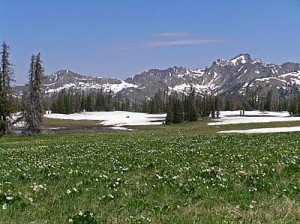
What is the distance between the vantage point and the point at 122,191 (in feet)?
39.2

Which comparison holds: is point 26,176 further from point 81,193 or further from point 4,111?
point 4,111

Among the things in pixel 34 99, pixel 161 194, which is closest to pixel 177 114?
pixel 34 99

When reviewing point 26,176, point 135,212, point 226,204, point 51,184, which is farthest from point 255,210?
point 26,176

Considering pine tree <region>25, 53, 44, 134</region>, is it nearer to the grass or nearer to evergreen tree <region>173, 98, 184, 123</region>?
evergreen tree <region>173, 98, 184, 123</region>

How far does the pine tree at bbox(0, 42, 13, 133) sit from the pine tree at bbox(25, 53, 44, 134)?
4148 mm

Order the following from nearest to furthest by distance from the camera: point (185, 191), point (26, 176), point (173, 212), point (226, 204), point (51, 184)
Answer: point (173, 212) < point (226, 204) < point (185, 191) < point (51, 184) < point (26, 176)

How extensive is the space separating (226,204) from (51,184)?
620 centimetres

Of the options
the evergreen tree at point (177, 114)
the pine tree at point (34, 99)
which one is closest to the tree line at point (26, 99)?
the pine tree at point (34, 99)

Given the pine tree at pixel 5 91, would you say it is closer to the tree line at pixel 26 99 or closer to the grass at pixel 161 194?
the tree line at pixel 26 99

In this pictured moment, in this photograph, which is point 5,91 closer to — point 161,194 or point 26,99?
point 26,99

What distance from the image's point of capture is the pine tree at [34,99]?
83.1 m

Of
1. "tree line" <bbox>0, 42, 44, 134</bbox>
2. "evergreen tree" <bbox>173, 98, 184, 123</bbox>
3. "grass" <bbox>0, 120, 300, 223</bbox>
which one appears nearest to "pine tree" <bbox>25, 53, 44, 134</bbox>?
"tree line" <bbox>0, 42, 44, 134</bbox>

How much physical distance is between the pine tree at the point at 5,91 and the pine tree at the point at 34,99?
13.6ft

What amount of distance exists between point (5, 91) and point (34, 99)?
647 cm
